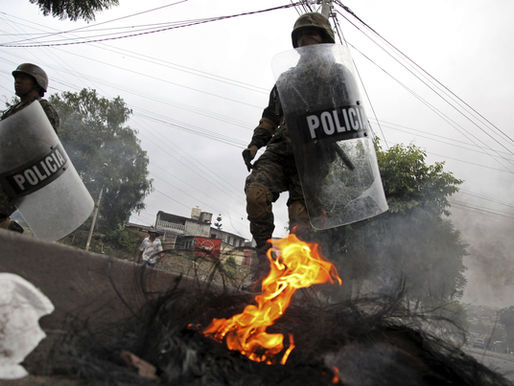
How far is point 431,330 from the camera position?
1.77 meters

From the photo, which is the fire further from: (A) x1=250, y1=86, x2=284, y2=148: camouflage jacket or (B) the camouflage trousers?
(A) x1=250, y1=86, x2=284, y2=148: camouflage jacket

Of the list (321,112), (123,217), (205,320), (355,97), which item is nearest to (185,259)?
(205,320)

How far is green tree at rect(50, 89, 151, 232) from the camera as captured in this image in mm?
32312

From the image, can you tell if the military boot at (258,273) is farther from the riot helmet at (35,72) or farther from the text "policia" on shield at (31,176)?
the riot helmet at (35,72)

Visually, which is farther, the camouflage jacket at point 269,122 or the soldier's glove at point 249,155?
the camouflage jacket at point 269,122

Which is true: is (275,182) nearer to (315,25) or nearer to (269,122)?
(269,122)

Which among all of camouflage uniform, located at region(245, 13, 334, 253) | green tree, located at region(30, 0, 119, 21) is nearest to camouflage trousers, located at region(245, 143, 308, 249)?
camouflage uniform, located at region(245, 13, 334, 253)

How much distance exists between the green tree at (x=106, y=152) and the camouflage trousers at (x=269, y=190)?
107ft

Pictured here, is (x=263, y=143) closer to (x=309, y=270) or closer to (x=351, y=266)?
(x=351, y=266)

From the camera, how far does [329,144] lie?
7.76 feet

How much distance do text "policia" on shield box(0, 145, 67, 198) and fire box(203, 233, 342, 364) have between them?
1.67 m

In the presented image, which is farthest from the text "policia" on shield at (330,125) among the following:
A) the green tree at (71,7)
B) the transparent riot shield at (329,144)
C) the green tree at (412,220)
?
the green tree at (412,220)

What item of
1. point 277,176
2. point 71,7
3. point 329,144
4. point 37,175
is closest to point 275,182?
point 277,176

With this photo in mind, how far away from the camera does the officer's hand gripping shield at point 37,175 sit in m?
2.46
